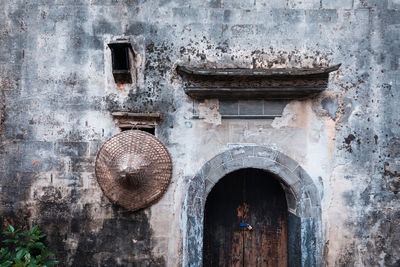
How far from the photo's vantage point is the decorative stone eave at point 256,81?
3.74m

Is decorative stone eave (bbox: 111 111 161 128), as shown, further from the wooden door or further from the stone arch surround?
the wooden door

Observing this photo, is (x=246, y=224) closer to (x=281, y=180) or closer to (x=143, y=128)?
(x=281, y=180)

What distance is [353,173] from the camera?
4.08 meters

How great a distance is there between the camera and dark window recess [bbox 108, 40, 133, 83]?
3.93m

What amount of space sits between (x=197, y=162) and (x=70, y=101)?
1.93 meters

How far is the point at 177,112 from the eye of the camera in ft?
13.6

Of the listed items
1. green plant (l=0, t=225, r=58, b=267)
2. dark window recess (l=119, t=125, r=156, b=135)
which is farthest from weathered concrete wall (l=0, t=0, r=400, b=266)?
green plant (l=0, t=225, r=58, b=267)

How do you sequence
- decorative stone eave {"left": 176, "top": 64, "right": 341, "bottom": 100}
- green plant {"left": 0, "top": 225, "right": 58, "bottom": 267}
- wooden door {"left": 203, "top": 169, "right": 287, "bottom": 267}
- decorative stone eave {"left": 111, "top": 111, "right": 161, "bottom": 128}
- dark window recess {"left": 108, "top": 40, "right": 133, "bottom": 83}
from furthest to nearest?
1. wooden door {"left": 203, "top": 169, "right": 287, "bottom": 267}
2. decorative stone eave {"left": 111, "top": 111, "right": 161, "bottom": 128}
3. dark window recess {"left": 108, "top": 40, "right": 133, "bottom": 83}
4. decorative stone eave {"left": 176, "top": 64, "right": 341, "bottom": 100}
5. green plant {"left": 0, "top": 225, "right": 58, "bottom": 267}

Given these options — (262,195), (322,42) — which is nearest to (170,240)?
(262,195)

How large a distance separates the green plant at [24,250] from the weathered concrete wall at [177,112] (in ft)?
0.72

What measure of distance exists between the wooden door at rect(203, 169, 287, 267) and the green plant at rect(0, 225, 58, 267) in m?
2.14

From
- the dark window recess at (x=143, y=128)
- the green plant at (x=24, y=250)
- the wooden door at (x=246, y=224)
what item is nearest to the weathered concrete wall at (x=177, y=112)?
the dark window recess at (x=143, y=128)

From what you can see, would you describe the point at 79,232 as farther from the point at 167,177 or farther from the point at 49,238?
the point at 167,177

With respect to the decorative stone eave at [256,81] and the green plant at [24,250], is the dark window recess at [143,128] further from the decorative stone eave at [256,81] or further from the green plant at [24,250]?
the green plant at [24,250]
